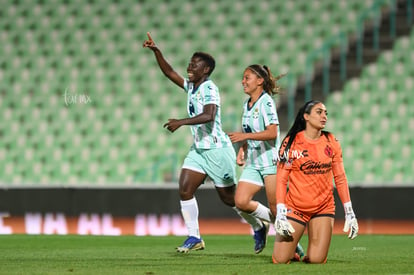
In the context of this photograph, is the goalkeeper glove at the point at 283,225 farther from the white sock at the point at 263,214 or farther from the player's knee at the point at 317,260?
the white sock at the point at 263,214

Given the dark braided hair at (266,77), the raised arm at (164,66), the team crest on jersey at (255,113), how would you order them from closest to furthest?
the team crest on jersey at (255,113), the dark braided hair at (266,77), the raised arm at (164,66)

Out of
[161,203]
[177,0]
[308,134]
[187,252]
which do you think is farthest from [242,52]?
[308,134]

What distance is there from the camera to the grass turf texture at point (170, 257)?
6633 mm

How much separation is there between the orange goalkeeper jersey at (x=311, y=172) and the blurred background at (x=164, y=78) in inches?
275

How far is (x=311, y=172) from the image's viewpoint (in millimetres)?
7023

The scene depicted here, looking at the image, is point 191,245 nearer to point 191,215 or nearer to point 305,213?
point 191,215

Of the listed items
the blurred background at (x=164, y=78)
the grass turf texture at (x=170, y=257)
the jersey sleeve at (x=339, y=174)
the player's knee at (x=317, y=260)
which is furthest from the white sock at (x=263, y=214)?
the blurred background at (x=164, y=78)

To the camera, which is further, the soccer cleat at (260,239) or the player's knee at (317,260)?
the soccer cleat at (260,239)

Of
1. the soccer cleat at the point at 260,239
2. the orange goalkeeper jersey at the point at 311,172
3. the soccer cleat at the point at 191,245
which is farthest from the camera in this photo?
the soccer cleat at the point at 191,245

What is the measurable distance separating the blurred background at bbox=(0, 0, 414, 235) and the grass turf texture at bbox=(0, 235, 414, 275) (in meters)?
3.56

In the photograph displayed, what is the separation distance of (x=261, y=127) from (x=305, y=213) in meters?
1.22

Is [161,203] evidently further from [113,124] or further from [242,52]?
[242,52]

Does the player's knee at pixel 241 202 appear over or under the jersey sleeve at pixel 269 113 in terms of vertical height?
under

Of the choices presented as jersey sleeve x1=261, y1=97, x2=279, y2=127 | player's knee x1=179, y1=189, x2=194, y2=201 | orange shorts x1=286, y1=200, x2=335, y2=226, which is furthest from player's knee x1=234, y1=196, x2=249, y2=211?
orange shorts x1=286, y1=200, x2=335, y2=226
